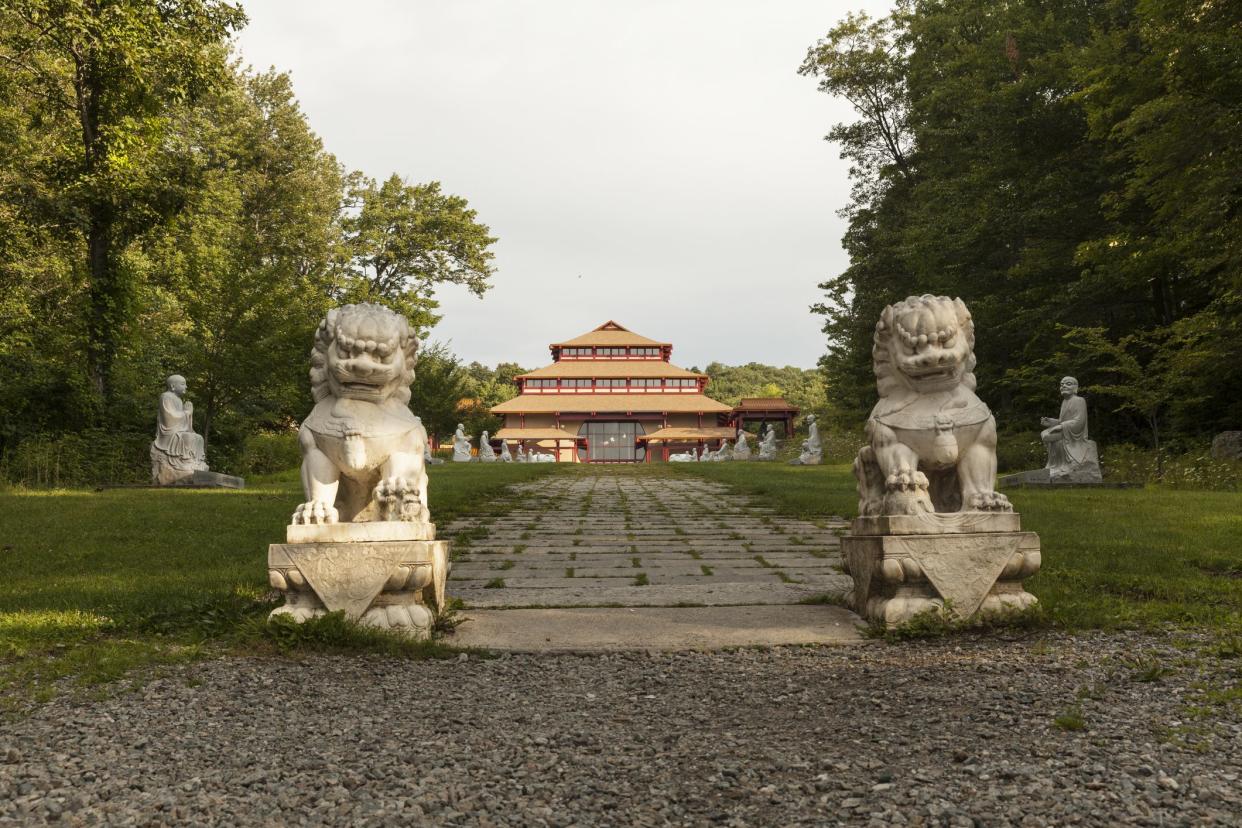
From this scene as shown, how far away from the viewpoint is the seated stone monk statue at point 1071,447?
11.8m

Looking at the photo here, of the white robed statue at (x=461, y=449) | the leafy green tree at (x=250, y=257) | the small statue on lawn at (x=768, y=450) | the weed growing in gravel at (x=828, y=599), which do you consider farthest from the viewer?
the white robed statue at (x=461, y=449)

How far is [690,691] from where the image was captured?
2.70 m

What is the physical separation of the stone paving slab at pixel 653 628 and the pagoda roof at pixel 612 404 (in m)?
35.5

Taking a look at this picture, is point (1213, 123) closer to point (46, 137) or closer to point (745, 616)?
point (745, 616)

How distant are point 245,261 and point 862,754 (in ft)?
52.0

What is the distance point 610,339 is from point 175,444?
111ft

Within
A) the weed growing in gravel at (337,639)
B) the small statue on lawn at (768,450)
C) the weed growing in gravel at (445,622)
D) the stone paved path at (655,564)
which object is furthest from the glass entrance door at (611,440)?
the weed growing in gravel at (337,639)

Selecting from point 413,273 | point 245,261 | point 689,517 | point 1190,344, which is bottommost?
point 689,517

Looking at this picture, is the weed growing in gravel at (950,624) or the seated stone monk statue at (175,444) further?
the seated stone monk statue at (175,444)

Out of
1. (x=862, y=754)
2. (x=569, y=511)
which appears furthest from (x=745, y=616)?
(x=569, y=511)

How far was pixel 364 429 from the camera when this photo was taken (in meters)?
3.55

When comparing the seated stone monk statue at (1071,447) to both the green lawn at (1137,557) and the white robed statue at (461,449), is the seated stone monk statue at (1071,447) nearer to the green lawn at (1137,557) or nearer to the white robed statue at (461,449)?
the green lawn at (1137,557)

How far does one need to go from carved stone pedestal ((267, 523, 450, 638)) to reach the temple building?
1350 inches

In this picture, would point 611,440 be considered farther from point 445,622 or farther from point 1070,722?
point 1070,722
